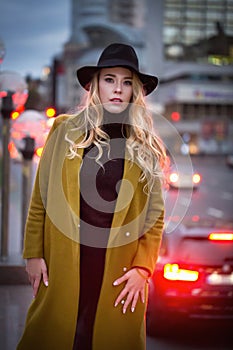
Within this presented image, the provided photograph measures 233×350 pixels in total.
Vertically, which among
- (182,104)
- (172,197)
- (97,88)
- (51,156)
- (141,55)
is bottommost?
(172,197)

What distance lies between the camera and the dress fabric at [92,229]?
3092 mm

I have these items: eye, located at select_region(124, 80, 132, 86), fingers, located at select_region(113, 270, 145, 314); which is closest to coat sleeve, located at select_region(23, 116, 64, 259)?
fingers, located at select_region(113, 270, 145, 314)

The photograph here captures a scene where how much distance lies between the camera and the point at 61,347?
3.10 m

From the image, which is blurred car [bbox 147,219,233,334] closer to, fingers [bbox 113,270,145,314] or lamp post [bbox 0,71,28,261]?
lamp post [bbox 0,71,28,261]

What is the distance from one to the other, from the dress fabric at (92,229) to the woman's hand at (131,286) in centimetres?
10

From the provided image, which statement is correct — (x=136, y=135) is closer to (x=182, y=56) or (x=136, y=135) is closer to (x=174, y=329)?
(x=174, y=329)

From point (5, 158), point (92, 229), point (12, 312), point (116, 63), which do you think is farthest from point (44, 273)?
point (5, 158)

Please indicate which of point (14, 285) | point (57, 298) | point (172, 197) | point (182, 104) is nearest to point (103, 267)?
point (57, 298)

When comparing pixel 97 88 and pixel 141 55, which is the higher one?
pixel 141 55

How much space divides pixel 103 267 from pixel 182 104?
112082mm

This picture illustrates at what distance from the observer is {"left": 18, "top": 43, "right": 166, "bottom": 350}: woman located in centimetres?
307

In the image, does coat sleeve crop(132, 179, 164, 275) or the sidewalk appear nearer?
coat sleeve crop(132, 179, 164, 275)

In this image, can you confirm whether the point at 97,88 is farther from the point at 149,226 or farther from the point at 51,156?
the point at 149,226

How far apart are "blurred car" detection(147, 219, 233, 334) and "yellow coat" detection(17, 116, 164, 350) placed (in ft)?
12.3
